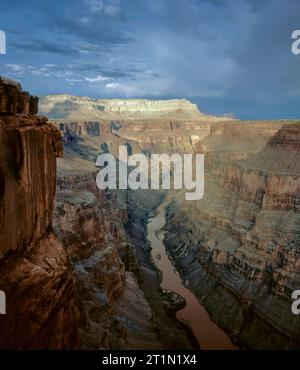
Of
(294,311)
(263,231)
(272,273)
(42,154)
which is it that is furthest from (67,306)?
(263,231)

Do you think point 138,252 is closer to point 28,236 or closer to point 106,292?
point 106,292

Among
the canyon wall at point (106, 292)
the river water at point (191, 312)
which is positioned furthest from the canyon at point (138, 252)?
the river water at point (191, 312)

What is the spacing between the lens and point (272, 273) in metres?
50.6

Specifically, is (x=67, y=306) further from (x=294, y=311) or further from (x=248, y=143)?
(x=248, y=143)

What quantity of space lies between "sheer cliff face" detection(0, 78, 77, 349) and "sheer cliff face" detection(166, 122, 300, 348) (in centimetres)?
3133

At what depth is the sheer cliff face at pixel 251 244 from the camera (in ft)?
155

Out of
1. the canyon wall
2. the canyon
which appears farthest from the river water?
the canyon wall

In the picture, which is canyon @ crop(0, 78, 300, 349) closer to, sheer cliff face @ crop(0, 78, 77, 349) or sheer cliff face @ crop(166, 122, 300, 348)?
sheer cliff face @ crop(0, 78, 77, 349)

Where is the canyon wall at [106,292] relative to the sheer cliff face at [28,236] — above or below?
below

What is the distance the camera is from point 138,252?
243ft

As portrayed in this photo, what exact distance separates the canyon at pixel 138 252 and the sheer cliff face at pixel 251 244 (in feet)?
0.59

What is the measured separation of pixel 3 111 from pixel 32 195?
429cm

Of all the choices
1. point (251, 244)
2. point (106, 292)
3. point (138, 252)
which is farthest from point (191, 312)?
point (138, 252)

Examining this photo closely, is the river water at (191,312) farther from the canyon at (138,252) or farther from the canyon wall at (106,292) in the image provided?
the canyon wall at (106,292)
